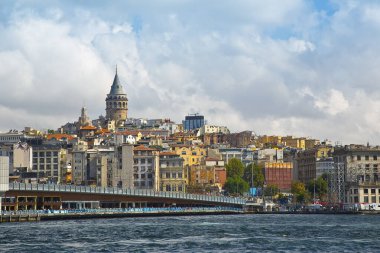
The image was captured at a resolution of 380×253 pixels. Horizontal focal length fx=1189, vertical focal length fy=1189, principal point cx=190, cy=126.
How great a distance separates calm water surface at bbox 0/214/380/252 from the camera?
271ft

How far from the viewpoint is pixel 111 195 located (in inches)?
5920

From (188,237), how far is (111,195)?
56.4m

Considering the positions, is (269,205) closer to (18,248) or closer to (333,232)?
(333,232)

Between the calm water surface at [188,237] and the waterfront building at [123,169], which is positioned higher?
the waterfront building at [123,169]

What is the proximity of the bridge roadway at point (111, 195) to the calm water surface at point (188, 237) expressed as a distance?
701 inches

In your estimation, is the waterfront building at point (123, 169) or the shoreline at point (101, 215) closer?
the shoreline at point (101, 215)

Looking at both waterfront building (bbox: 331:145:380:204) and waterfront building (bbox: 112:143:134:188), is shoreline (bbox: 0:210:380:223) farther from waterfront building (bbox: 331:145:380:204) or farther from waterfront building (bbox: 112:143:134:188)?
waterfront building (bbox: 112:143:134:188)

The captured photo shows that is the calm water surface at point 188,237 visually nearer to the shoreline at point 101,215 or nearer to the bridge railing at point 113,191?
the shoreline at point 101,215

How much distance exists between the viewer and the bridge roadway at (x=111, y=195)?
452 ft

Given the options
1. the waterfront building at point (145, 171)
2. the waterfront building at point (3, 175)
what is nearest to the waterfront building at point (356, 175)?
the waterfront building at point (145, 171)

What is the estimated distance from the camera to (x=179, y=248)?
269ft

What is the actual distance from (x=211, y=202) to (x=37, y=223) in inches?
1971

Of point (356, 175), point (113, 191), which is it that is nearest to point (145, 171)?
point (356, 175)

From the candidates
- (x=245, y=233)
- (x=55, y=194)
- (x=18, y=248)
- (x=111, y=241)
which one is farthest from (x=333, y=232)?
(x=55, y=194)
